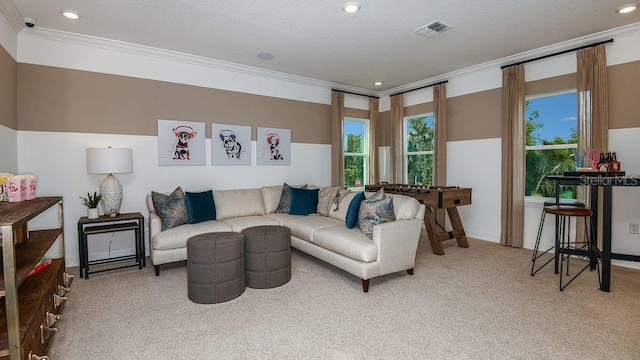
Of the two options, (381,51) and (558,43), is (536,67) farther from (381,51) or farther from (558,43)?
(381,51)

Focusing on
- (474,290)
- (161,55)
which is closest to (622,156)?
(474,290)

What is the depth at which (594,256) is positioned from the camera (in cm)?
337

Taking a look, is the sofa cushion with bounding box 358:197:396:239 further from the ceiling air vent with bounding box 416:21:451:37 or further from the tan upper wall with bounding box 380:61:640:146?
the tan upper wall with bounding box 380:61:640:146

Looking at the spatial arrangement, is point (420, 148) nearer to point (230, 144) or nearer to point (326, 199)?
point (326, 199)

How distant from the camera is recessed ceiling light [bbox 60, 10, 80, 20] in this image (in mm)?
3053

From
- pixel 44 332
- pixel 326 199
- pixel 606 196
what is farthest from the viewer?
pixel 326 199

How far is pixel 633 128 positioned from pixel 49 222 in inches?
267

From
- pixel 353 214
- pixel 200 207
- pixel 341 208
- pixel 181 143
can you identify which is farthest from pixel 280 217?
pixel 181 143

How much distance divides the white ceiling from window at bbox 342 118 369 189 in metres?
1.84

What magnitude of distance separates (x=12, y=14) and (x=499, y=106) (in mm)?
5929

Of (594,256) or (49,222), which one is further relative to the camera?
(49,222)

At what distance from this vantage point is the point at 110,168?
345cm

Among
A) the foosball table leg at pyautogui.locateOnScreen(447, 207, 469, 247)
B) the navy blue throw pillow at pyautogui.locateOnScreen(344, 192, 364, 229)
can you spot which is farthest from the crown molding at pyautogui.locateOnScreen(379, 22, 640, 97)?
the navy blue throw pillow at pyautogui.locateOnScreen(344, 192, 364, 229)

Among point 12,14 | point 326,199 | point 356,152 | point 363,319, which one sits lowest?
point 363,319
